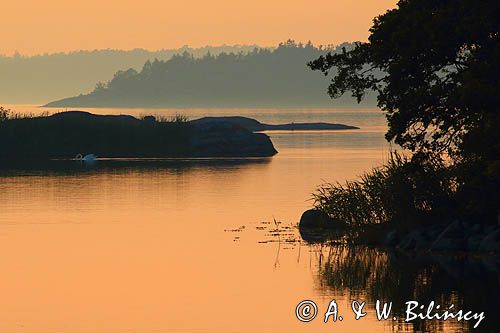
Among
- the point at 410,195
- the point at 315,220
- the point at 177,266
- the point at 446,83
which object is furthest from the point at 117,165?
the point at 177,266

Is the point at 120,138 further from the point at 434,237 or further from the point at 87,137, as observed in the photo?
the point at 434,237

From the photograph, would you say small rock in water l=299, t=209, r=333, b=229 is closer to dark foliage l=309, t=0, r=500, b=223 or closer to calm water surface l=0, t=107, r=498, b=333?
calm water surface l=0, t=107, r=498, b=333

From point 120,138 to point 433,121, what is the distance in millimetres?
46911

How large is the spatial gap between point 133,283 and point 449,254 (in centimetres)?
762

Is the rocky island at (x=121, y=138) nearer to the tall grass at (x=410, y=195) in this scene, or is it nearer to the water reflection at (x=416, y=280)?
the tall grass at (x=410, y=195)

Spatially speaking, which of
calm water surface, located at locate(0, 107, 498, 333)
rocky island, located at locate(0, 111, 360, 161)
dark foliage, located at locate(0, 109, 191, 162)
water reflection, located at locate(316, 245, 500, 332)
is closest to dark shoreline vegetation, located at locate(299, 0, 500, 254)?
water reflection, located at locate(316, 245, 500, 332)

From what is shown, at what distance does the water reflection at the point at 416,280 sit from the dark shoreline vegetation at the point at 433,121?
1.28 metres

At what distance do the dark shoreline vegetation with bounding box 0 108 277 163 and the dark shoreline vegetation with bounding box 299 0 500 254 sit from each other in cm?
4222

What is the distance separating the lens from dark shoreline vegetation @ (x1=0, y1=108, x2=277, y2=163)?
7538 centimetres

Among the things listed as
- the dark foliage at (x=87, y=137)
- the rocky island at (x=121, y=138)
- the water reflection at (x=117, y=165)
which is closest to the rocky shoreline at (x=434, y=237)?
the water reflection at (x=117, y=165)

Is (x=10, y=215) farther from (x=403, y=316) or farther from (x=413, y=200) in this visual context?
(x=403, y=316)

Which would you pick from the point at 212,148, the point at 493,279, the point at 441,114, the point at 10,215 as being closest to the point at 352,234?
the point at 441,114

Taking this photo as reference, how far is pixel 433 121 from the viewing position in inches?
1266

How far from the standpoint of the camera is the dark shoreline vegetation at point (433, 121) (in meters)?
29.6
